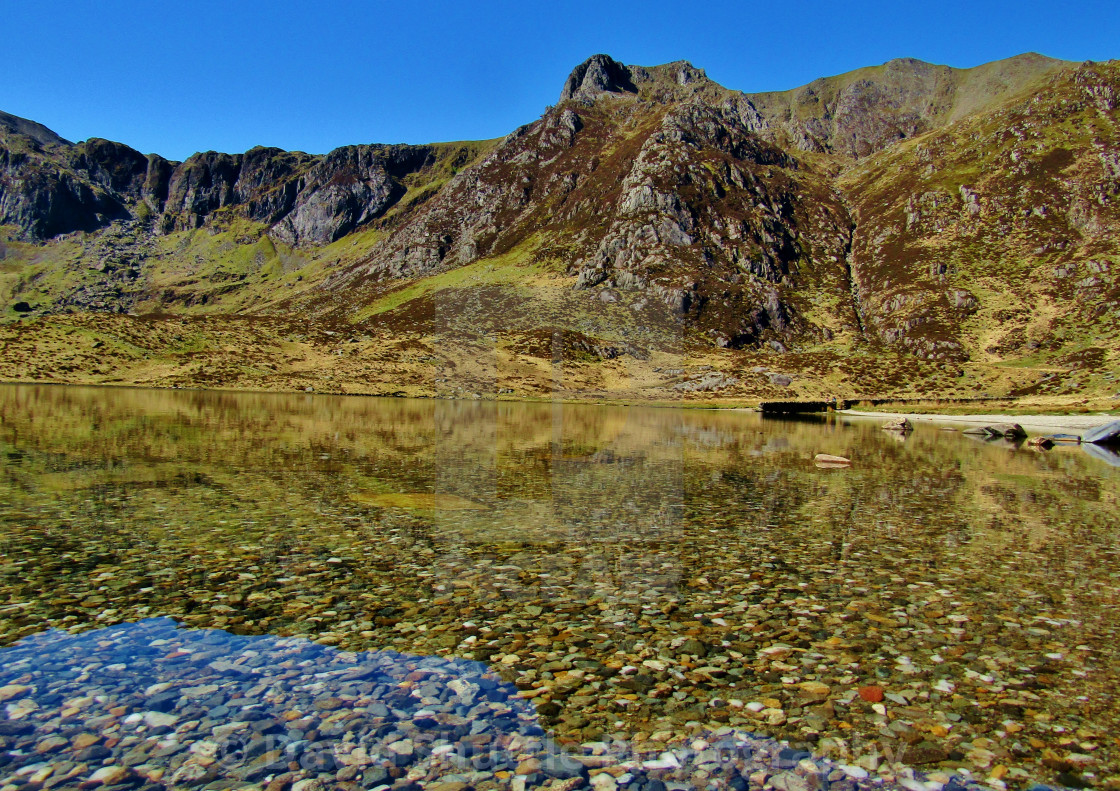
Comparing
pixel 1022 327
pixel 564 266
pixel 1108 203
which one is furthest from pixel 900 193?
pixel 564 266

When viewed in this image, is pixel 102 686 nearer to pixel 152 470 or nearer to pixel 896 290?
pixel 152 470

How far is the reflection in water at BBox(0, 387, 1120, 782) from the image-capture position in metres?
6.39

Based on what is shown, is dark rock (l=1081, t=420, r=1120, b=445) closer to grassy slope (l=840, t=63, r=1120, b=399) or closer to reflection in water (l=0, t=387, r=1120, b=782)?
reflection in water (l=0, t=387, r=1120, b=782)

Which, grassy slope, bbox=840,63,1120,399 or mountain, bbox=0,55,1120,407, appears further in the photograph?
grassy slope, bbox=840,63,1120,399

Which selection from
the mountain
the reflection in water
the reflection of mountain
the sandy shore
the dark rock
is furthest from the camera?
the mountain

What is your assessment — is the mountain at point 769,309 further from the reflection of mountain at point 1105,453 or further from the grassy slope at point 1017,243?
the reflection of mountain at point 1105,453

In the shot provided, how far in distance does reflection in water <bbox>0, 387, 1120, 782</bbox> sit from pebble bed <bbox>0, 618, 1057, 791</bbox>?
1.48ft

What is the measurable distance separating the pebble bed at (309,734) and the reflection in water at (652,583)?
0.45 m

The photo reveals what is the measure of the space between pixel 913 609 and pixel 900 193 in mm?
216096

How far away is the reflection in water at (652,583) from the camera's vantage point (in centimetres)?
639

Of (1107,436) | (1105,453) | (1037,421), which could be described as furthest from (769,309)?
(1105,453)

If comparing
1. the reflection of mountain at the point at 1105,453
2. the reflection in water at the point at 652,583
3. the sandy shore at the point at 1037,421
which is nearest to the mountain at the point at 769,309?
the sandy shore at the point at 1037,421

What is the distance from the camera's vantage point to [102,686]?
6.43m

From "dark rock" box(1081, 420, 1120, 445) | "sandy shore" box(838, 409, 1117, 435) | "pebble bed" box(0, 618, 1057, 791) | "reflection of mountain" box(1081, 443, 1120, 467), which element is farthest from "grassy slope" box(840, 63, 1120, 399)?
"pebble bed" box(0, 618, 1057, 791)
